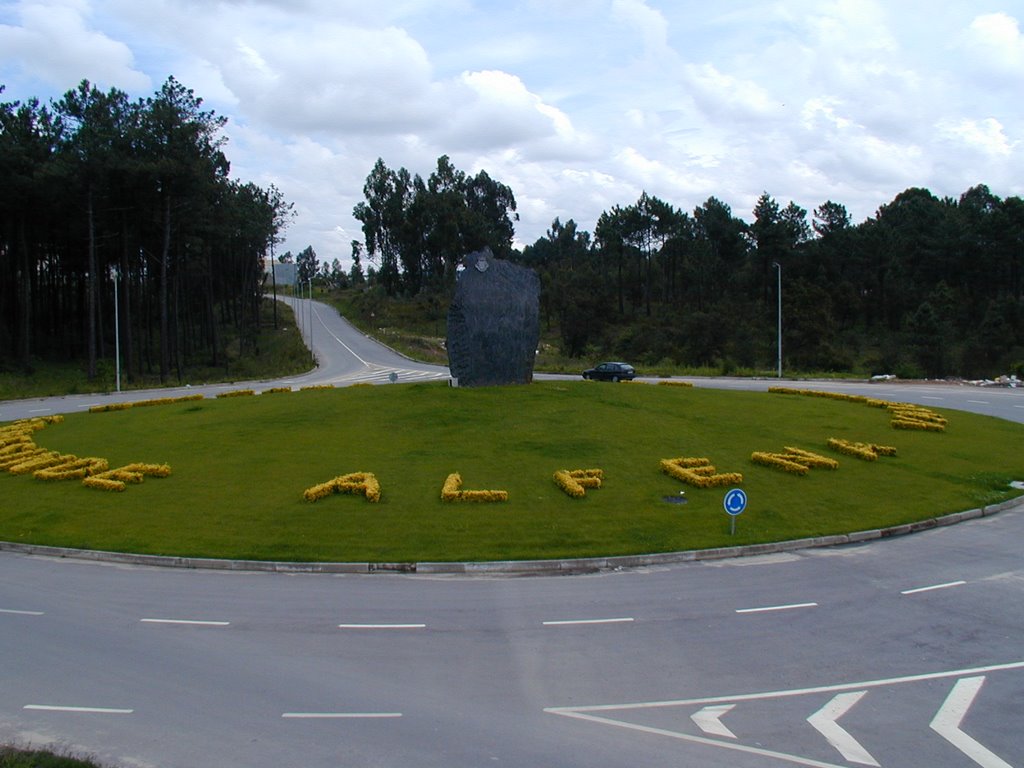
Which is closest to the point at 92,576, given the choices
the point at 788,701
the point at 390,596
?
the point at 390,596

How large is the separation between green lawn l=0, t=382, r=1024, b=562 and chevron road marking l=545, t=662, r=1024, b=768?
272 inches

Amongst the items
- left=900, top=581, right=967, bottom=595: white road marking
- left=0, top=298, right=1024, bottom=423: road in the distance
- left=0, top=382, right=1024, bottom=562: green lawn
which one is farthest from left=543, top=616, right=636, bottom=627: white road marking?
left=0, top=298, right=1024, bottom=423: road in the distance

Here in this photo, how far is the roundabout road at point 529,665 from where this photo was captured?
8.80 meters

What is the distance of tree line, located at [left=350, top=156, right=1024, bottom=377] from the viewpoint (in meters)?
73.9

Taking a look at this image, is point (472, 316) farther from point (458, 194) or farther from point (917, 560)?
point (458, 194)

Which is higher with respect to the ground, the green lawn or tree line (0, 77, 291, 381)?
tree line (0, 77, 291, 381)

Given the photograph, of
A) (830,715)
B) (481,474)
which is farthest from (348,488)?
(830,715)

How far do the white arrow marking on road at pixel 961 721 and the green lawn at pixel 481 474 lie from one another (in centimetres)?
738

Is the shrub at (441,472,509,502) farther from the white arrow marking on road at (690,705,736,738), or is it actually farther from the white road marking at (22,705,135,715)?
the white road marking at (22,705,135,715)

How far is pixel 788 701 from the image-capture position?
9984mm

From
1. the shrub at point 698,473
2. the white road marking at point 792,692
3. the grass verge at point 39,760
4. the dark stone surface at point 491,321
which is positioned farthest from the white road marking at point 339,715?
the dark stone surface at point 491,321

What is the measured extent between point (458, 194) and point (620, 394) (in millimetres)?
85279

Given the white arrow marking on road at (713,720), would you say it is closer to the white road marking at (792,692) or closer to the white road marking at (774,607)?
the white road marking at (792,692)

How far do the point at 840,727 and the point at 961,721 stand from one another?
1512 mm
